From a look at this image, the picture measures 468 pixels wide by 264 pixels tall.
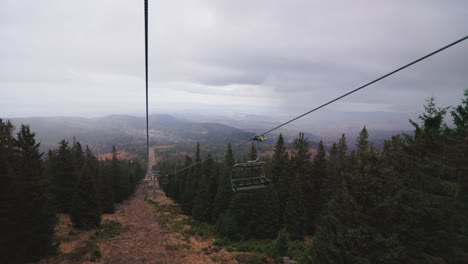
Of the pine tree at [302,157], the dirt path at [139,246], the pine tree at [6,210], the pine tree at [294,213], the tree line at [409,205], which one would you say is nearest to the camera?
the tree line at [409,205]

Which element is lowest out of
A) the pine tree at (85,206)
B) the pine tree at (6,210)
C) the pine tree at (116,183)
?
the pine tree at (116,183)

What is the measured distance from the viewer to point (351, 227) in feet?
44.0

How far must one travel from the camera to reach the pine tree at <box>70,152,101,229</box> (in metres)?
26.1

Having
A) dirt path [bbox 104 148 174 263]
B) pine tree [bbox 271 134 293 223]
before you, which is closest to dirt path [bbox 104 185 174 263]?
dirt path [bbox 104 148 174 263]

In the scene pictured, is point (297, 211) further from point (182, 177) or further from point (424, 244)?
point (182, 177)

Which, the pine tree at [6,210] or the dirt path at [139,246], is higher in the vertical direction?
the pine tree at [6,210]

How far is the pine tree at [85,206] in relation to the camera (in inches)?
1026

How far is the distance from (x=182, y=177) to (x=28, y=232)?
121 ft

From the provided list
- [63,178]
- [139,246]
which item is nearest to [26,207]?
[139,246]

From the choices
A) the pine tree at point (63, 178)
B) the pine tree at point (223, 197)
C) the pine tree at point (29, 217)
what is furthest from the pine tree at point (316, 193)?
the pine tree at point (63, 178)

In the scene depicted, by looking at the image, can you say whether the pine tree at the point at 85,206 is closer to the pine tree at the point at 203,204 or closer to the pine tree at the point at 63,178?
the pine tree at the point at 63,178

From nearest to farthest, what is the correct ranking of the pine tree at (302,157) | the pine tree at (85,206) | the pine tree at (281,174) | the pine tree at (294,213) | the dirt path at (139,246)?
1. the dirt path at (139,246)
2. the pine tree at (85,206)
3. the pine tree at (294,213)
4. the pine tree at (281,174)
5. the pine tree at (302,157)

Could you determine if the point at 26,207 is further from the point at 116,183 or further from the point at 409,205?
the point at 116,183

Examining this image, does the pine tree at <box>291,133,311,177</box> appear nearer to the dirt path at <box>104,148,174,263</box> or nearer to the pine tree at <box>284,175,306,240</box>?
the pine tree at <box>284,175,306,240</box>
